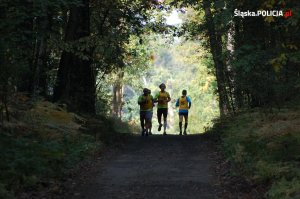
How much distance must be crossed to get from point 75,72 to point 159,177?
8.67m

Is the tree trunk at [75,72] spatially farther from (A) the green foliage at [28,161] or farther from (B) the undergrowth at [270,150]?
(A) the green foliage at [28,161]

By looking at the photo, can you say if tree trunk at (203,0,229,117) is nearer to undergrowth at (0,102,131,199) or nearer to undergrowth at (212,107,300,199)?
undergrowth at (212,107,300,199)

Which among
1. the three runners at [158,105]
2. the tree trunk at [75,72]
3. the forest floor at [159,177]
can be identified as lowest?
the forest floor at [159,177]

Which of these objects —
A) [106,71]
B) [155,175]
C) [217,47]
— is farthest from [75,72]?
[155,175]

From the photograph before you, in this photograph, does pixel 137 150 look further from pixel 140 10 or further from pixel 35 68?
pixel 140 10

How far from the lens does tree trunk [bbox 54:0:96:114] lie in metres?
17.6

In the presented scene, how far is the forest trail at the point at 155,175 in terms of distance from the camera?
8898 millimetres

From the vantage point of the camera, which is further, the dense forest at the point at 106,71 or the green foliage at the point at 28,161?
the dense forest at the point at 106,71

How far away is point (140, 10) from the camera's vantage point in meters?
21.1

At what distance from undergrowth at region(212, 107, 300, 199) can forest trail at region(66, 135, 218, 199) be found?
70cm

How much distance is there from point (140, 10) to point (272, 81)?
781 cm

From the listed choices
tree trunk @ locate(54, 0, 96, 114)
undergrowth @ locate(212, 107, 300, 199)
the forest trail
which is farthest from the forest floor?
tree trunk @ locate(54, 0, 96, 114)

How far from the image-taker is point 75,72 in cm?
1798

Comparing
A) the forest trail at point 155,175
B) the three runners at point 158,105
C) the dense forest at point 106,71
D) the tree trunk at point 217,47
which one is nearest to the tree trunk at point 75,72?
the dense forest at point 106,71
